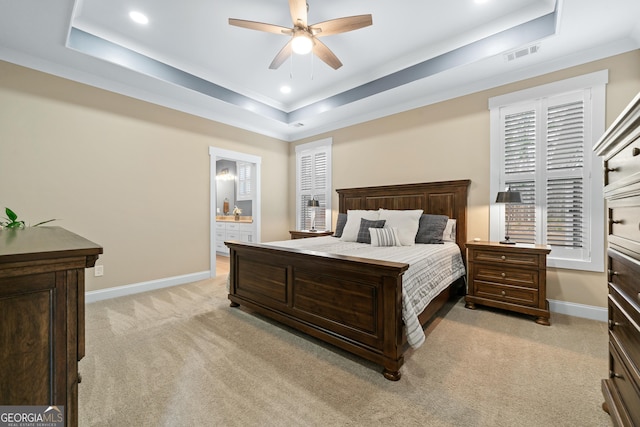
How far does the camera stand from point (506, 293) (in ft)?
9.57

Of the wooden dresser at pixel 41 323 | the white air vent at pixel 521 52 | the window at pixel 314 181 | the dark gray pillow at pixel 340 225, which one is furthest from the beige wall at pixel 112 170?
the white air vent at pixel 521 52

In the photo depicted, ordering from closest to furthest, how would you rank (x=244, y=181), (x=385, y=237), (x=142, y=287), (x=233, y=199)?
(x=385, y=237) → (x=142, y=287) → (x=244, y=181) → (x=233, y=199)

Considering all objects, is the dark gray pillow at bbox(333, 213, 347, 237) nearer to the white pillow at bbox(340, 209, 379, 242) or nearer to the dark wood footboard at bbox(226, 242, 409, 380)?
the white pillow at bbox(340, 209, 379, 242)

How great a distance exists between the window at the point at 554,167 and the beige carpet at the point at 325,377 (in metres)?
0.89

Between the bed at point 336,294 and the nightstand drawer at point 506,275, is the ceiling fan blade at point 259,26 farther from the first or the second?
the nightstand drawer at point 506,275

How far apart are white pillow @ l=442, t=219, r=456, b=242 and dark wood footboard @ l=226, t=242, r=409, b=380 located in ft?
6.69

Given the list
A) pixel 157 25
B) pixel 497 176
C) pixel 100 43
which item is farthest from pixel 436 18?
pixel 100 43

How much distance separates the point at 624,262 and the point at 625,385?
1.87 feet

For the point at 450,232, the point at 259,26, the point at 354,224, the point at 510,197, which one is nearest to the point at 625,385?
the point at 510,197

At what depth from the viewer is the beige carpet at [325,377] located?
1516 mm

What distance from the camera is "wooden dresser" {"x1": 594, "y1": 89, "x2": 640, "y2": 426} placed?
1.11 metres

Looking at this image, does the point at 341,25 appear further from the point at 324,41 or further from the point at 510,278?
the point at 510,278

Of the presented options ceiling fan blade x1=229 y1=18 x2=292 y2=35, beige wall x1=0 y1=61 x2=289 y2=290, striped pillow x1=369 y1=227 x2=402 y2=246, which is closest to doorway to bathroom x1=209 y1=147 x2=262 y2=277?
beige wall x1=0 y1=61 x2=289 y2=290

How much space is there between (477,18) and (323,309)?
330 cm
